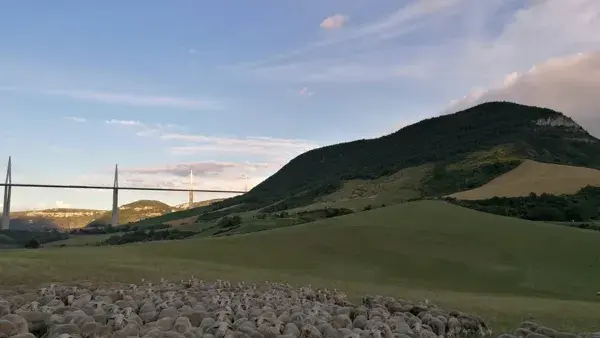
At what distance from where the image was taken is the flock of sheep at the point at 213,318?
458 inches

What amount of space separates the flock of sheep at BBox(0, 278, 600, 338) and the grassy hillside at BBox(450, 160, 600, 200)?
74.3 metres

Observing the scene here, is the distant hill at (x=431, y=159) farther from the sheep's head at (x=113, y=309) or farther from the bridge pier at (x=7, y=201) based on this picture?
the sheep's head at (x=113, y=309)

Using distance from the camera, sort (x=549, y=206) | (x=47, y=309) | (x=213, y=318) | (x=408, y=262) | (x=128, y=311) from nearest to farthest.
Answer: (x=47, y=309) → (x=128, y=311) → (x=213, y=318) → (x=408, y=262) → (x=549, y=206)

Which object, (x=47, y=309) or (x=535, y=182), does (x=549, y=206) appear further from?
(x=47, y=309)

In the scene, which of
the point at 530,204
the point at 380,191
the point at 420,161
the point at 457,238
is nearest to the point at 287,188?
the point at 420,161

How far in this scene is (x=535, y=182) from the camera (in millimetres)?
98750

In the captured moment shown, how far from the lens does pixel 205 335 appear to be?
11.5 m

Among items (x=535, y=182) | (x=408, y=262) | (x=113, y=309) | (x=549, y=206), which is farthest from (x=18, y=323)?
(x=535, y=182)

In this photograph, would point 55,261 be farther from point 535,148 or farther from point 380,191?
point 535,148

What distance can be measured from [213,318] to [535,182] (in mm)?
94029

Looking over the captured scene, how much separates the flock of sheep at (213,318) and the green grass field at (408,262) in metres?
2.86

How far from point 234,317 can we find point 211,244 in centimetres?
2582

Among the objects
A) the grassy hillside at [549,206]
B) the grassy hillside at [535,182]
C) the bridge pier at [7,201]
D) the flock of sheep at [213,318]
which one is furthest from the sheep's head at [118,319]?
the bridge pier at [7,201]

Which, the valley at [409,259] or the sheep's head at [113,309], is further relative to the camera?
the valley at [409,259]
